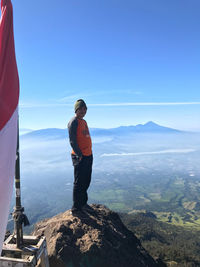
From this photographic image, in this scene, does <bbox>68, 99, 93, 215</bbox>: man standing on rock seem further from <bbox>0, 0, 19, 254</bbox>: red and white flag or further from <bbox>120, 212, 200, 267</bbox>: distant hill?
<bbox>120, 212, 200, 267</bbox>: distant hill

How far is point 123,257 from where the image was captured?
6.76 metres

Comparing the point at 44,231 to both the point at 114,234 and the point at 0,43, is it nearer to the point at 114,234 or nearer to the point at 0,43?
the point at 114,234

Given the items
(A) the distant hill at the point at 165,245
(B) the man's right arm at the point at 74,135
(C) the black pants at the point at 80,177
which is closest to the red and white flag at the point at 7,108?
(B) the man's right arm at the point at 74,135

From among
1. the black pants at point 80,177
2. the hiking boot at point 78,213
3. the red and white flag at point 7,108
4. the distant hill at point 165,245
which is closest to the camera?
the red and white flag at point 7,108

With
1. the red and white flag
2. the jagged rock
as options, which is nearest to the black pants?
the jagged rock

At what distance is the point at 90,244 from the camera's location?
6520mm

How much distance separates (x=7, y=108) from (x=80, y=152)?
12.5ft

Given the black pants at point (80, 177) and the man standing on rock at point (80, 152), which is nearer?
the man standing on rock at point (80, 152)

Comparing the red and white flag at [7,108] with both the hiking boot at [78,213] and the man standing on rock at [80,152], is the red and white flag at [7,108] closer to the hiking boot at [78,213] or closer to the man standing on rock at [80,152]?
the man standing on rock at [80,152]

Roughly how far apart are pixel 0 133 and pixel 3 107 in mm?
452

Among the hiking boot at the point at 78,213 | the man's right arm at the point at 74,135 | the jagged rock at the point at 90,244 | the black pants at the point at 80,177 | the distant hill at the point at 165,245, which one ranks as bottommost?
the distant hill at the point at 165,245

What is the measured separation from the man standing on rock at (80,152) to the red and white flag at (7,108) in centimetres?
339

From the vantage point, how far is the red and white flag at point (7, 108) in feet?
11.8

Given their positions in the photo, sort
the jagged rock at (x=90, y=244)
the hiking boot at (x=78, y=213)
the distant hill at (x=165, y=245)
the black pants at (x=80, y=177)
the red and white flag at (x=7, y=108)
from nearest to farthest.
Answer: the red and white flag at (x=7, y=108), the jagged rock at (x=90, y=244), the black pants at (x=80, y=177), the hiking boot at (x=78, y=213), the distant hill at (x=165, y=245)
